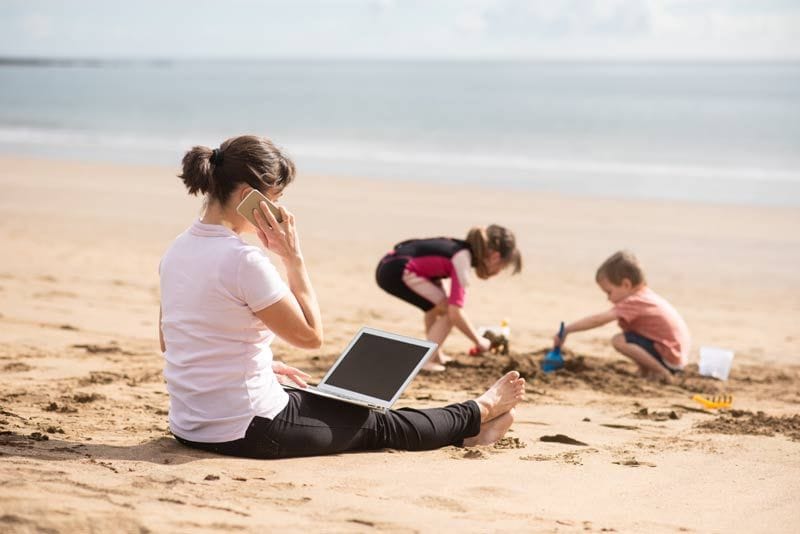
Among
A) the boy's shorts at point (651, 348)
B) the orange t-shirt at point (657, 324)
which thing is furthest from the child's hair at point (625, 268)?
the boy's shorts at point (651, 348)

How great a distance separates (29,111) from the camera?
141 feet

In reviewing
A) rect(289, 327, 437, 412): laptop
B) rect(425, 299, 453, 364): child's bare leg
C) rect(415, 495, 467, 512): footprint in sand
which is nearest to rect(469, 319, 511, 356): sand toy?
rect(425, 299, 453, 364): child's bare leg

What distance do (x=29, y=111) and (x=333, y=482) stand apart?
43354 mm

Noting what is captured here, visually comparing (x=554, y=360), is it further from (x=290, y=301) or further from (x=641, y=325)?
(x=290, y=301)

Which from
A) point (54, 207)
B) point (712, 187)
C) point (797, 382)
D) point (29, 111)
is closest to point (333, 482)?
point (797, 382)

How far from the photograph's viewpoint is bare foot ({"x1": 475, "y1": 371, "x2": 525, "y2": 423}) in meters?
4.48

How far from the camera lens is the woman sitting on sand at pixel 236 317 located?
3725mm

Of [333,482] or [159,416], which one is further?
[159,416]

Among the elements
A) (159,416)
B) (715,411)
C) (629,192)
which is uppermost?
(629,192)

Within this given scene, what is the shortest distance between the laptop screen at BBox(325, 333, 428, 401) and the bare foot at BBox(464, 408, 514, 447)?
48 centimetres

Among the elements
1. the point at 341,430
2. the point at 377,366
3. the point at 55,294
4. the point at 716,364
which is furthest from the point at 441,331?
the point at 55,294

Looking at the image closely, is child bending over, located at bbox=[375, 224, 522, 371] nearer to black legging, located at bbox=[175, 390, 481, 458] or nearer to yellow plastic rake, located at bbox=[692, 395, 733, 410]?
yellow plastic rake, located at bbox=[692, 395, 733, 410]

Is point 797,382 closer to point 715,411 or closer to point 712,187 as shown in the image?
point 715,411

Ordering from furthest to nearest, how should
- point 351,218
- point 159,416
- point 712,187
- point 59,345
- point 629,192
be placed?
point 712,187 → point 629,192 → point 351,218 → point 59,345 → point 159,416
